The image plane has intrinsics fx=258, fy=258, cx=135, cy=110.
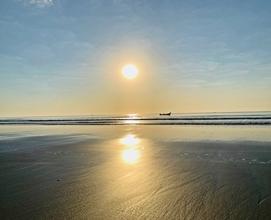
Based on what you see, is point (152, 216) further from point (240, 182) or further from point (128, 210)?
point (240, 182)

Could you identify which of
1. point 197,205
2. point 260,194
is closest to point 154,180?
point 197,205

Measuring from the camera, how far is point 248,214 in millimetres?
5477

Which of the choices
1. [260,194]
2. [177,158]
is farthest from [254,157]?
[260,194]

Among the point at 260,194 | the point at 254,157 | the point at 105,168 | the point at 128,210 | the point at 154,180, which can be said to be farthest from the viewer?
the point at 254,157

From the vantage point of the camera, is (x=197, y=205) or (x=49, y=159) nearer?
(x=197, y=205)

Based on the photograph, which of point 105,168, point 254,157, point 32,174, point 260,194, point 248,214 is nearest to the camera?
point 248,214

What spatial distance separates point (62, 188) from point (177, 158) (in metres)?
6.63

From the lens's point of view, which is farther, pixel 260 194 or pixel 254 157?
pixel 254 157

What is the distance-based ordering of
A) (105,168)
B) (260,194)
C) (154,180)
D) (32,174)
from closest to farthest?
1. (260,194)
2. (154,180)
3. (32,174)
4. (105,168)

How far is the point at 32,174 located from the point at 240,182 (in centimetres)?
743

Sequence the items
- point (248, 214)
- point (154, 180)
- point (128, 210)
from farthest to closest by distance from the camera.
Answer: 1. point (154, 180)
2. point (128, 210)
3. point (248, 214)

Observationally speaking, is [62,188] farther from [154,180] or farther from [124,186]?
[154,180]

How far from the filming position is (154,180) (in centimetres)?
859

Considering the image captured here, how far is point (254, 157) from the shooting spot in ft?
41.4
